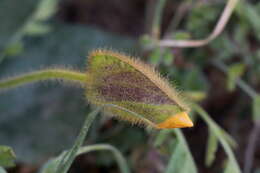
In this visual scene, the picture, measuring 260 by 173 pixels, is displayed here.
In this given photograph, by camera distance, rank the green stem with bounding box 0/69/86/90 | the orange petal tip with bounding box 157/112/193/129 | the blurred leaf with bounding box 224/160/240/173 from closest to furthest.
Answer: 1. the orange petal tip with bounding box 157/112/193/129
2. the green stem with bounding box 0/69/86/90
3. the blurred leaf with bounding box 224/160/240/173

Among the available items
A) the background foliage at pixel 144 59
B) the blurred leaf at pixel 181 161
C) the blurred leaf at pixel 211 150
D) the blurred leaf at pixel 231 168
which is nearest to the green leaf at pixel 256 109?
the background foliage at pixel 144 59

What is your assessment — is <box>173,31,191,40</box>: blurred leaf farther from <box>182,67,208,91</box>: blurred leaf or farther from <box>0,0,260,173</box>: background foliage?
<box>182,67,208,91</box>: blurred leaf

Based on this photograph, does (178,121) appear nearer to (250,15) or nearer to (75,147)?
(75,147)


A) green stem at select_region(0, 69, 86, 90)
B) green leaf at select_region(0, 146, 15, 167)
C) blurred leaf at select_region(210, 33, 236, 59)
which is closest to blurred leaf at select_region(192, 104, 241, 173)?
blurred leaf at select_region(210, 33, 236, 59)

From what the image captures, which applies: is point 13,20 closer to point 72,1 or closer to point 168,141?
point 72,1

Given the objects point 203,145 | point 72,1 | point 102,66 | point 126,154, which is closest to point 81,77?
point 102,66

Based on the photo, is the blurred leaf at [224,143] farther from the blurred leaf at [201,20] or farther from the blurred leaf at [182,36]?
the blurred leaf at [201,20]

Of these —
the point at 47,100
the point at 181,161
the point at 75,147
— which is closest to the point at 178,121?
the point at 75,147

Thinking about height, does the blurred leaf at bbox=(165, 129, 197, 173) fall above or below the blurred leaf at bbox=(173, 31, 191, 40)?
below

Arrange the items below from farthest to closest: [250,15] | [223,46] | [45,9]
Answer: [45,9] → [223,46] → [250,15]
